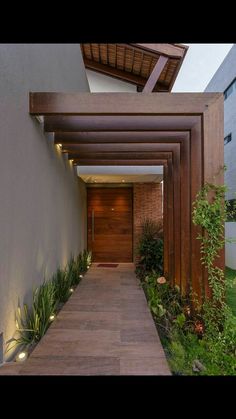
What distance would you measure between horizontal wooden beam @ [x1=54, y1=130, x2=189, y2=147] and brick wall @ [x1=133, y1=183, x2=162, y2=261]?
4.61 metres

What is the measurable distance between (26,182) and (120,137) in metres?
2.13

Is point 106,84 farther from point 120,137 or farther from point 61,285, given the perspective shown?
point 61,285

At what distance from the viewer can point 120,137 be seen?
5.01 m

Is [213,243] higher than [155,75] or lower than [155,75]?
lower

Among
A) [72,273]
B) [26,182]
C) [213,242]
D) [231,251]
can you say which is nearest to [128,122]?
[26,182]

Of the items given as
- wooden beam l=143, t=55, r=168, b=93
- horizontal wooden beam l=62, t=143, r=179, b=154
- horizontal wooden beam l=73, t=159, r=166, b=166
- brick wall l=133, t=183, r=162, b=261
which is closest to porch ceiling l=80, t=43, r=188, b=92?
wooden beam l=143, t=55, r=168, b=93

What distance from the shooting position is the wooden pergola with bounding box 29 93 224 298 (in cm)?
375

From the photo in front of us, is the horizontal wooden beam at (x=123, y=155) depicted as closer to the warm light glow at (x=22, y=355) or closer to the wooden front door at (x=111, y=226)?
the wooden front door at (x=111, y=226)

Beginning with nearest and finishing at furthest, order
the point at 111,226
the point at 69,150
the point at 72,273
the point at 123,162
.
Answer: the point at 69,150 → the point at 72,273 → the point at 123,162 → the point at 111,226

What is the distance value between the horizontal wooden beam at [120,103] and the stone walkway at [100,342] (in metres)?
3.03
